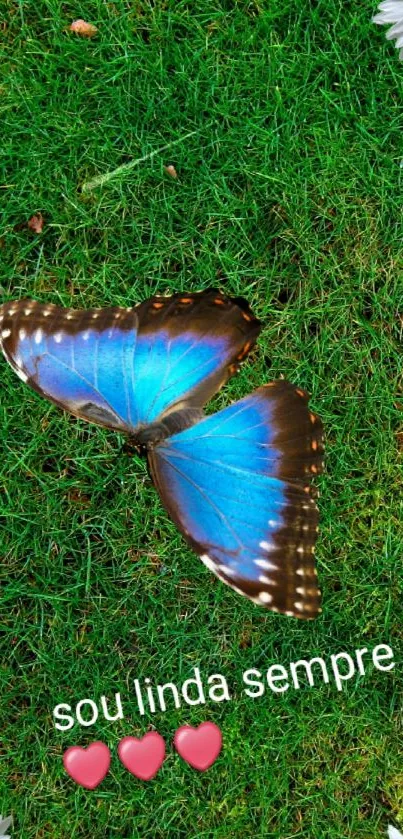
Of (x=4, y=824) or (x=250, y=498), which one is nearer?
(x=250, y=498)

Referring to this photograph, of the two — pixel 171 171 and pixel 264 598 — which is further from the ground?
pixel 171 171

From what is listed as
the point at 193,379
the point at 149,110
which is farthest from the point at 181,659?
the point at 149,110

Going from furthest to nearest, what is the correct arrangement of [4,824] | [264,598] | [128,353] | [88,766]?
1. [88,766]
2. [4,824]
3. [128,353]
4. [264,598]

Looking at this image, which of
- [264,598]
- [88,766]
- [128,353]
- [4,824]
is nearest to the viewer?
[264,598]

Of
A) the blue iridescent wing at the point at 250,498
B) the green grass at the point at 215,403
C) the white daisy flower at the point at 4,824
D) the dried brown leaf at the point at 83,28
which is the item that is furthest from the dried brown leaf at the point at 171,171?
the white daisy flower at the point at 4,824

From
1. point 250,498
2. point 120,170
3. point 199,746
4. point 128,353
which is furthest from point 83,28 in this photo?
point 199,746

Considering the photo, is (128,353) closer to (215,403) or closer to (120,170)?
(215,403)

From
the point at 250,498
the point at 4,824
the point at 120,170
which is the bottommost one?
the point at 4,824

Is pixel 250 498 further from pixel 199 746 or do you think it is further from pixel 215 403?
pixel 199 746
